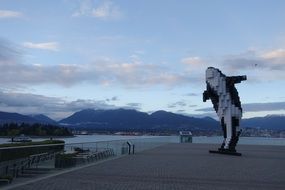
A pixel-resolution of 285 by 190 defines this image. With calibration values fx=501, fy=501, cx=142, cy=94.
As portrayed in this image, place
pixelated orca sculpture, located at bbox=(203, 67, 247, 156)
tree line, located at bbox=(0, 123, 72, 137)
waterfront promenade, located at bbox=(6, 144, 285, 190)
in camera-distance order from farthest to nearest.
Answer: tree line, located at bbox=(0, 123, 72, 137), pixelated orca sculpture, located at bbox=(203, 67, 247, 156), waterfront promenade, located at bbox=(6, 144, 285, 190)

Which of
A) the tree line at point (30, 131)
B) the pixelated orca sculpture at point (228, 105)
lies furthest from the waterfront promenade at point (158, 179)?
the tree line at point (30, 131)

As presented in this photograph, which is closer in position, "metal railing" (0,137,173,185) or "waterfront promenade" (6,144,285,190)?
"waterfront promenade" (6,144,285,190)

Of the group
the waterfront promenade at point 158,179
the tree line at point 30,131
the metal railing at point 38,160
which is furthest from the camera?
Result: the tree line at point 30,131

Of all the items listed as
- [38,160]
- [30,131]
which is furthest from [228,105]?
[30,131]

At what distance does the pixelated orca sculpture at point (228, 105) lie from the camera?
32.8m

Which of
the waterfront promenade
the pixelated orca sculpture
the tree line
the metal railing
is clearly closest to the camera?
the waterfront promenade

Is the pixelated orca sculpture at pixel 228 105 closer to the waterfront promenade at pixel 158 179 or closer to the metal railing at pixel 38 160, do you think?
the metal railing at pixel 38 160

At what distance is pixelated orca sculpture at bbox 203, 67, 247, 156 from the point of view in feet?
108

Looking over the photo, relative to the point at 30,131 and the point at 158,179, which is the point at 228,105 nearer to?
the point at 158,179

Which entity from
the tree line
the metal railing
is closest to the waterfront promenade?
the metal railing

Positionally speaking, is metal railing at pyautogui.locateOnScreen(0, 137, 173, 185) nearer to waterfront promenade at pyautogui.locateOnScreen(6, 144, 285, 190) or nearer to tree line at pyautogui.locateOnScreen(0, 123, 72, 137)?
waterfront promenade at pyautogui.locateOnScreen(6, 144, 285, 190)

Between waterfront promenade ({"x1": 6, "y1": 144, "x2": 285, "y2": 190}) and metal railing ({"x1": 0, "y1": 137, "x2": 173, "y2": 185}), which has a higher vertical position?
metal railing ({"x1": 0, "y1": 137, "x2": 173, "y2": 185})

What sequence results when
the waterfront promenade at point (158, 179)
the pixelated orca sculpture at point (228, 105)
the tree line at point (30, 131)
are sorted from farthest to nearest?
the tree line at point (30, 131) < the pixelated orca sculpture at point (228, 105) < the waterfront promenade at point (158, 179)

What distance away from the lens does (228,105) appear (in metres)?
33.0
